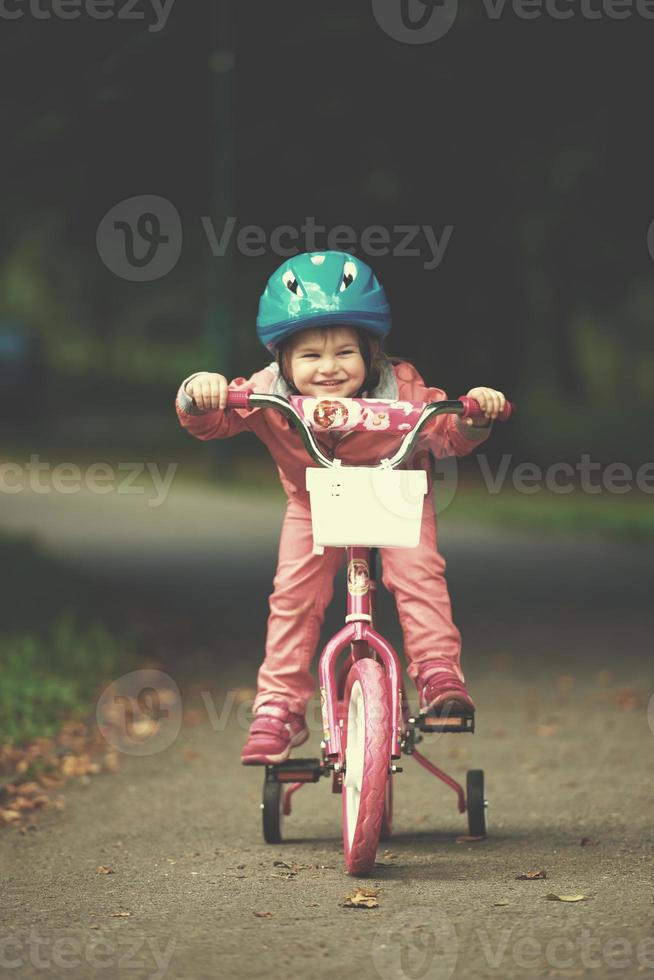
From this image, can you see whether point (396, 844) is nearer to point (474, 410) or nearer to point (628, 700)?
point (474, 410)

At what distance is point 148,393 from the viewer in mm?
54562

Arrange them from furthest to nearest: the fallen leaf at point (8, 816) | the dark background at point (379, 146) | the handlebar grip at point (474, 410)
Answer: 1. the dark background at point (379, 146)
2. the fallen leaf at point (8, 816)
3. the handlebar grip at point (474, 410)

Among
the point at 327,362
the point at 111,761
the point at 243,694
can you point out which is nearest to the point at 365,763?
the point at 327,362

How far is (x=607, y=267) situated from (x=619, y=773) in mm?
20524

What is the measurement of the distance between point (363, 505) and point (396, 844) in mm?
1329

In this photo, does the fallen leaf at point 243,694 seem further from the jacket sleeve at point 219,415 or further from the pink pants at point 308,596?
the jacket sleeve at point 219,415

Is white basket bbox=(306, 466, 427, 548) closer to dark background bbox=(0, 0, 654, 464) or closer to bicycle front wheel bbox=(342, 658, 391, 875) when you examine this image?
bicycle front wheel bbox=(342, 658, 391, 875)

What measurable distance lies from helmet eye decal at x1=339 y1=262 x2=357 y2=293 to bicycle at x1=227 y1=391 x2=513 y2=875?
0.36 metres

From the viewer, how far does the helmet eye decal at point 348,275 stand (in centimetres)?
569

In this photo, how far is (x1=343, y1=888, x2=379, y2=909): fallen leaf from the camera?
16.6 feet

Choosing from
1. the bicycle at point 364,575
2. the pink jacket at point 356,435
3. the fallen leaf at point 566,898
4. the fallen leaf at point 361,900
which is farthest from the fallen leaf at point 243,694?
the fallen leaf at point 566,898

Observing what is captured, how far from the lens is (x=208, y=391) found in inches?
217

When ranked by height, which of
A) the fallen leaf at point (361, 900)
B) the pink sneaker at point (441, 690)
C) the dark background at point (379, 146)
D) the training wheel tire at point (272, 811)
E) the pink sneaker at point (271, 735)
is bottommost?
the fallen leaf at point (361, 900)

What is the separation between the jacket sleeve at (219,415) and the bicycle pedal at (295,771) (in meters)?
1.05
